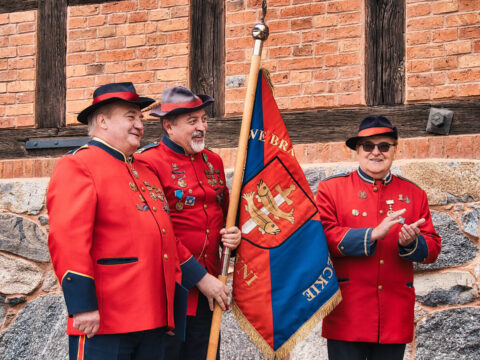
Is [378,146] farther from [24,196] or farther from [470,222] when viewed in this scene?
[24,196]

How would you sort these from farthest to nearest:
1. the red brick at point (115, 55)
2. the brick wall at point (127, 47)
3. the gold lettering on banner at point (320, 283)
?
the red brick at point (115, 55)
the brick wall at point (127, 47)
the gold lettering on banner at point (320, 283)

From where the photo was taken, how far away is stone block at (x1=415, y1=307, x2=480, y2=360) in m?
4.23

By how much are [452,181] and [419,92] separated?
708mm

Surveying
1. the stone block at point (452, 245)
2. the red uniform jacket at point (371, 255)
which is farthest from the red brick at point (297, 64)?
the red uniform jacket at point (371, 255)

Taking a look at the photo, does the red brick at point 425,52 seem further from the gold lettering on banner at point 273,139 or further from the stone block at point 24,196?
the stone block at point 24,196

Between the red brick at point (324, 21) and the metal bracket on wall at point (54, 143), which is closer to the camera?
the red brick at point (324, 21)

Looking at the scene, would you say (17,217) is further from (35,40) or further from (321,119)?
(321,119)

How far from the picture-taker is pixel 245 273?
329 centimetres

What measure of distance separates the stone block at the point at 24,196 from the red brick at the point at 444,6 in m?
3.42

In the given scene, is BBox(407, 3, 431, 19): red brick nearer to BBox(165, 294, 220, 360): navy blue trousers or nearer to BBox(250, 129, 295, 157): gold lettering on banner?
BBox(250, 129, 295, 157): gold lettering on banner

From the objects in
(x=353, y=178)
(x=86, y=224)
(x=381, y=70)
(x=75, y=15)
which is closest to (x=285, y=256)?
(x=353, y=178)

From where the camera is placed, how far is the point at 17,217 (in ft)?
17.3

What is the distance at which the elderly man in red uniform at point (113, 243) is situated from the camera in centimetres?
247

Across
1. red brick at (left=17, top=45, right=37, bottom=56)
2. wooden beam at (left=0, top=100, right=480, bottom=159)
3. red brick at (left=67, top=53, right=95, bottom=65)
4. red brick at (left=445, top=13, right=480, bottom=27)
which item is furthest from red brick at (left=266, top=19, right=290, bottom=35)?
red brick at (left=17, top=45, right=37, bottom=56)
